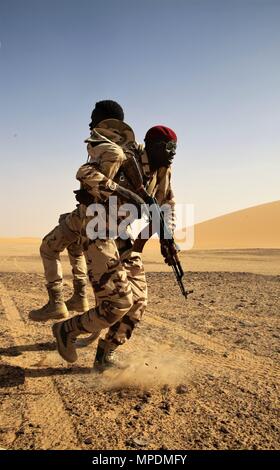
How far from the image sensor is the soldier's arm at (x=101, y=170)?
11.1 ft

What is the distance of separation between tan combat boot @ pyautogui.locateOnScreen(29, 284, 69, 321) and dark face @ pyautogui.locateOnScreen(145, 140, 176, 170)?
155 centimetres

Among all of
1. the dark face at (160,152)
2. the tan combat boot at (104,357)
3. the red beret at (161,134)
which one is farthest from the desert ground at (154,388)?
the red beret at (161,134)

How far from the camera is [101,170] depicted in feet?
11.4

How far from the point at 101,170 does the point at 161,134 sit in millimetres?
763

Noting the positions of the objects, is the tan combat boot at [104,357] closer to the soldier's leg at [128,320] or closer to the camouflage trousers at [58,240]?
the soldier's leg at [128,320]

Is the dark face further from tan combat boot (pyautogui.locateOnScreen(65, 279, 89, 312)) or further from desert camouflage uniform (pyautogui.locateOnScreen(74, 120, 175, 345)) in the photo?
tan combat boot (pyautogui.locateOnScreen(65, 279, 89, 312))

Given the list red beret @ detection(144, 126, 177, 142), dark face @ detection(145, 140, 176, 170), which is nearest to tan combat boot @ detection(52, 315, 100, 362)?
dark face @ detection(145, 140, 176, 170)

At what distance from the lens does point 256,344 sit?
191 inches

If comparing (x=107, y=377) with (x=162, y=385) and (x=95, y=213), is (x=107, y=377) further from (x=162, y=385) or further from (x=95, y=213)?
(x=95, y=213)

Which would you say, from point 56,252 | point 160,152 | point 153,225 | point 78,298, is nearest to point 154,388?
point 153,225

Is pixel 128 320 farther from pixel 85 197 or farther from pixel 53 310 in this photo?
pixel 85 197

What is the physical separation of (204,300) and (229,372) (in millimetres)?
3754
